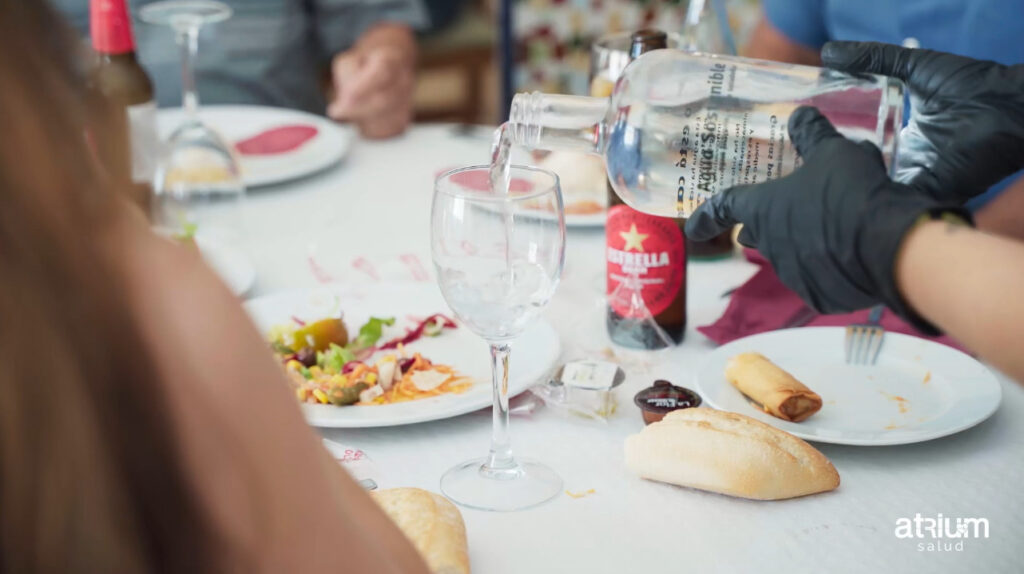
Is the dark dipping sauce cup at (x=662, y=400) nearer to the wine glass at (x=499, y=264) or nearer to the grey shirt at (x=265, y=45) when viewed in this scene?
the wine glass at (x=499, y=264)

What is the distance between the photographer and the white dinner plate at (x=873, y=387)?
82cm

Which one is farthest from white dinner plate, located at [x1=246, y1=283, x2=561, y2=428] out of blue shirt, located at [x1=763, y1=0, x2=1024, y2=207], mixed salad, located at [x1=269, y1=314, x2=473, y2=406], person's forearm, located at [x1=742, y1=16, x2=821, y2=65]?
person's forearm, located at [x1=742, y1=16, x2=821, y2=65]

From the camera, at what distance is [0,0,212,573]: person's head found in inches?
15.5

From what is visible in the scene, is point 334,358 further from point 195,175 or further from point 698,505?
point 195,175

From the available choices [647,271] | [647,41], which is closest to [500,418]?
[647,271]

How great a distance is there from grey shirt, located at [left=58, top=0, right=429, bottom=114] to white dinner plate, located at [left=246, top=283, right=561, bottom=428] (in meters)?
1.14

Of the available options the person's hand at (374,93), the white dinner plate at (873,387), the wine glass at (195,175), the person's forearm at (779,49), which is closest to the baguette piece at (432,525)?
the white dinner plate at (873,387)

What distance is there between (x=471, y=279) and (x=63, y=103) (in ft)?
1.30

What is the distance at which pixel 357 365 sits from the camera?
938mm

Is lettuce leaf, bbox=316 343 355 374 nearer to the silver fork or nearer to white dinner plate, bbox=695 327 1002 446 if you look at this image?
white dinner plate, bbox=695 327 1002 446

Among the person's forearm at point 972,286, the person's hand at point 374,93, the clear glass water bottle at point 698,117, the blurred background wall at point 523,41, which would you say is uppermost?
the clear glass water bottle at point 698,117

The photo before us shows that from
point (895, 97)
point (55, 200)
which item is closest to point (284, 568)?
point (55, 200)

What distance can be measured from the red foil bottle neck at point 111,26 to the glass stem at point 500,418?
706mm

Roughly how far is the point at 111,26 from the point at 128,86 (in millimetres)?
106
